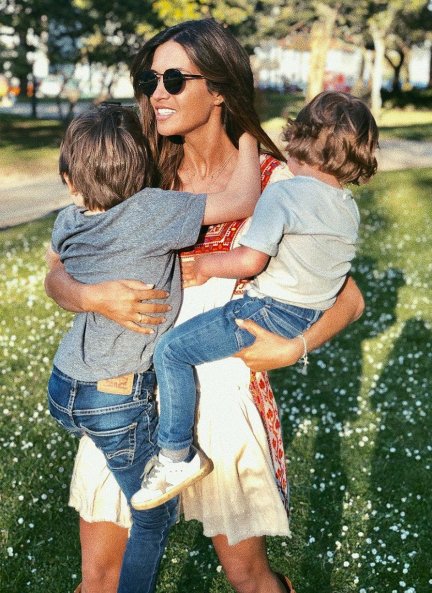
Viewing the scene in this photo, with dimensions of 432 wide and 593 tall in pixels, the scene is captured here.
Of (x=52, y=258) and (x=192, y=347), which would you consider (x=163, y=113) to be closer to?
(x=52, y=258)

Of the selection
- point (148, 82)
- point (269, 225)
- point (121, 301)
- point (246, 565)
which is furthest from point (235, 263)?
point (246, 565)

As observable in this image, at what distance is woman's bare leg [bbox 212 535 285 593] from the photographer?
3.17 meters

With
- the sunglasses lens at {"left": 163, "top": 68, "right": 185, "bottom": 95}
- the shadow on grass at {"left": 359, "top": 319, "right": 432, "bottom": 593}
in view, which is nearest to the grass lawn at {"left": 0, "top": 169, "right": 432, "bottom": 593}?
the shadow on grass at {"left": 359, "top": 319, "right": 432, "bottom": 593}

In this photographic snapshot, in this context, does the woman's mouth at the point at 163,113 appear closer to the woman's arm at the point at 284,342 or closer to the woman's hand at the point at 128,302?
the woman's hand at the point at 128,302

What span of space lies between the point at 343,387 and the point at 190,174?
14.8 ft

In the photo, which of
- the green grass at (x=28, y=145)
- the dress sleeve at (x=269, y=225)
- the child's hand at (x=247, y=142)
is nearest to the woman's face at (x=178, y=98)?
the child's hand at (x=247, y=142)

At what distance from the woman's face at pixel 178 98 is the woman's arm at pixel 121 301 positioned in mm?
667

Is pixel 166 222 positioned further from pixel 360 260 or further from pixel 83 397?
pixel 360 260

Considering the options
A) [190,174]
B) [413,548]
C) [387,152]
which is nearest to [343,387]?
[413,548]

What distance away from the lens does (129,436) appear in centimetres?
294

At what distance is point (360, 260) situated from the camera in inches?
464

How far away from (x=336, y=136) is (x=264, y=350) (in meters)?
0.80

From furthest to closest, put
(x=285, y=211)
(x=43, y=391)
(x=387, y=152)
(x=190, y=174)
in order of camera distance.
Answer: (x=387, y=152), (x=43, y=391), (x=190, y=174), (x=285, y=211)

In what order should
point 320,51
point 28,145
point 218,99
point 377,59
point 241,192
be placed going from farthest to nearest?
point 377,59
point 28,145
point 320,51
point 218,99
point 241,192
